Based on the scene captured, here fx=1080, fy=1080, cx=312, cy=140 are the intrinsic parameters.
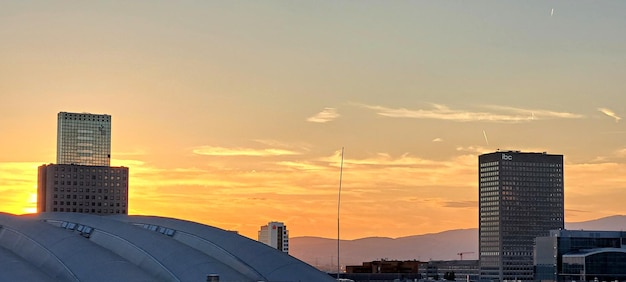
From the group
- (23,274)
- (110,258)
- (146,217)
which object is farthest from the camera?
(146,217)

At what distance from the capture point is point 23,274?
78312 mm

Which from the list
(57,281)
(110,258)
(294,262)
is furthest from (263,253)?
(57,281)

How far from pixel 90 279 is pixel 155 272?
23.5 feet

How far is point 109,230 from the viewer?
9450 centimetres

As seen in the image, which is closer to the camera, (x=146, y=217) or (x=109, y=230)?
(x=109, y=230)

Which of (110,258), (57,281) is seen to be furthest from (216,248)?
(57,281)

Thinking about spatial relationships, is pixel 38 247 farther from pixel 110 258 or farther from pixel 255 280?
pixel 255 280

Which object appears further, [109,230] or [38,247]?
[109,230]

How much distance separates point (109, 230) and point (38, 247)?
9.44 metres

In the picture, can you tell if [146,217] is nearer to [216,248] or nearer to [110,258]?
[216,248]

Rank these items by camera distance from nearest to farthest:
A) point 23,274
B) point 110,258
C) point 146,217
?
point 23,274 < point 110,258 < point 146,217

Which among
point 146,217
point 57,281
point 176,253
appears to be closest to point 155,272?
point 176,253

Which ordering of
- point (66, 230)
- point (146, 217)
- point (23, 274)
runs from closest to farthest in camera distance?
point (23, 274) < point (66, 230) < point (146, 217)

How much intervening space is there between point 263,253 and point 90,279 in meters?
18.8
